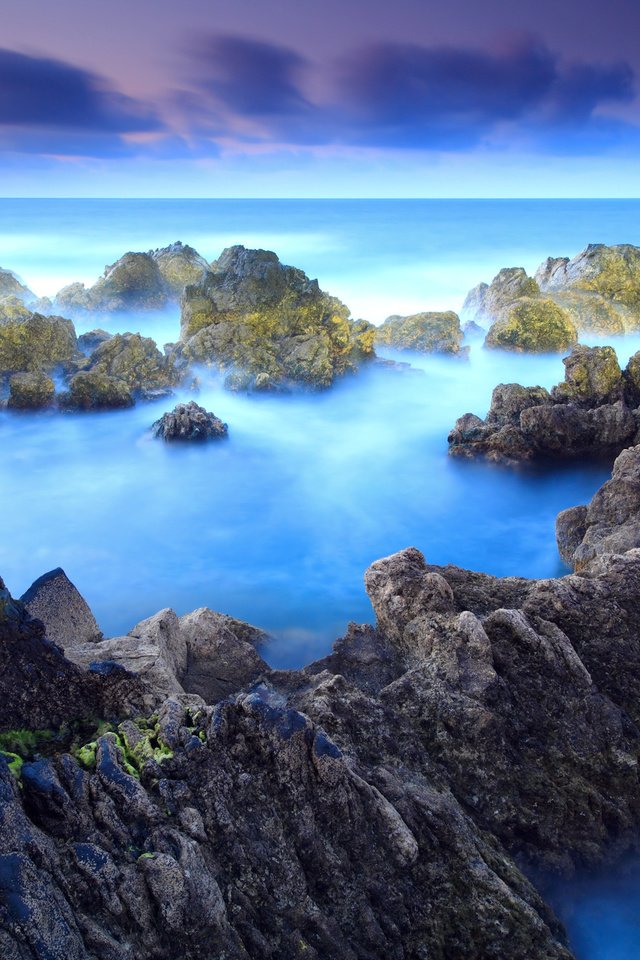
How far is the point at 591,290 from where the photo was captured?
2933 cm

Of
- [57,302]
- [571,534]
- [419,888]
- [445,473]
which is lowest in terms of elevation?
[419,888]

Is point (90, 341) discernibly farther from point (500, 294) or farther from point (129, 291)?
point (500, 294)

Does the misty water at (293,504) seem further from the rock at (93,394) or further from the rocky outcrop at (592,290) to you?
the rocky outcrop at (592,290)

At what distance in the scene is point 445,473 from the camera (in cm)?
1678

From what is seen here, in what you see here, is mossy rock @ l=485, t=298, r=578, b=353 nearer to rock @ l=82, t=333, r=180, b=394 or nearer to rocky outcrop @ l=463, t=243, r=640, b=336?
rocky outcrop @ l=463, t=243, r=640, b=336

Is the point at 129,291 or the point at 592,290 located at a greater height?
the point at 129,291

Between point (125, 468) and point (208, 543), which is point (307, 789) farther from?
point (125, 468)

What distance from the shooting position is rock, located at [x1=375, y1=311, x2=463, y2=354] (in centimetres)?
2774

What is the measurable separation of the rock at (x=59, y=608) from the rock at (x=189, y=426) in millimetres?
10849

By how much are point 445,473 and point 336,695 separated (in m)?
10.9

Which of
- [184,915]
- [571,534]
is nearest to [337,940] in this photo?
[184,915]

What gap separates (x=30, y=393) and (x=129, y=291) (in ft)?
49.3

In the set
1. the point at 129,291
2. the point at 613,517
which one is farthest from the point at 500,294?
the point at 613,517

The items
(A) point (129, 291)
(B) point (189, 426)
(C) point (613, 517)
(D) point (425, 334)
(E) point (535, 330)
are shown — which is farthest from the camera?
(A) point (129, 291)
